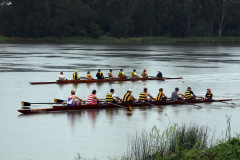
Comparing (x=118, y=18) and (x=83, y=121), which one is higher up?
(x=118, y=18)

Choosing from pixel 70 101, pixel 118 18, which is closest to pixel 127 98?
pixel 70 101

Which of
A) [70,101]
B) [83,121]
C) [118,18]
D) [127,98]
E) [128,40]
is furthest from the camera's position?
[118,18]

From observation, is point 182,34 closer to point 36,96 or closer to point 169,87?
point 169,87

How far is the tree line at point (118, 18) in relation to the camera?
126500 mm

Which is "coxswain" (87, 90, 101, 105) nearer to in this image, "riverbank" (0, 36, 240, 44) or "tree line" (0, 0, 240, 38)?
"tree line" (0, 0, 240, 38)

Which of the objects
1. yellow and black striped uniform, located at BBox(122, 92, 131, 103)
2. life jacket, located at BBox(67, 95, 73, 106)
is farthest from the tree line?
life jacket, located at BBox(67, 95, 73, 106)

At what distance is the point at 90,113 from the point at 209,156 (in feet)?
40.3

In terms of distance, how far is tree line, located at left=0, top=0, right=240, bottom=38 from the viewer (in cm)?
12650

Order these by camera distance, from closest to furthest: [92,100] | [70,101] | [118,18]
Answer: [70,101] → [92,100] → [118,18]

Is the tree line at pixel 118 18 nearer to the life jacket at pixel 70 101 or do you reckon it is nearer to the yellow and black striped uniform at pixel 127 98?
the yellow and black striped uniform at pixel 127 98

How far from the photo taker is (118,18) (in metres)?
136

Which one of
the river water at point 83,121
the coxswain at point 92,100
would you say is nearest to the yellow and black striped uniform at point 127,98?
the river water at point 83,121

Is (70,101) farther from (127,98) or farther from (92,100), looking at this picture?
(127,98)

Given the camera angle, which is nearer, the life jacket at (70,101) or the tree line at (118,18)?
the life jacket at (70,101)
